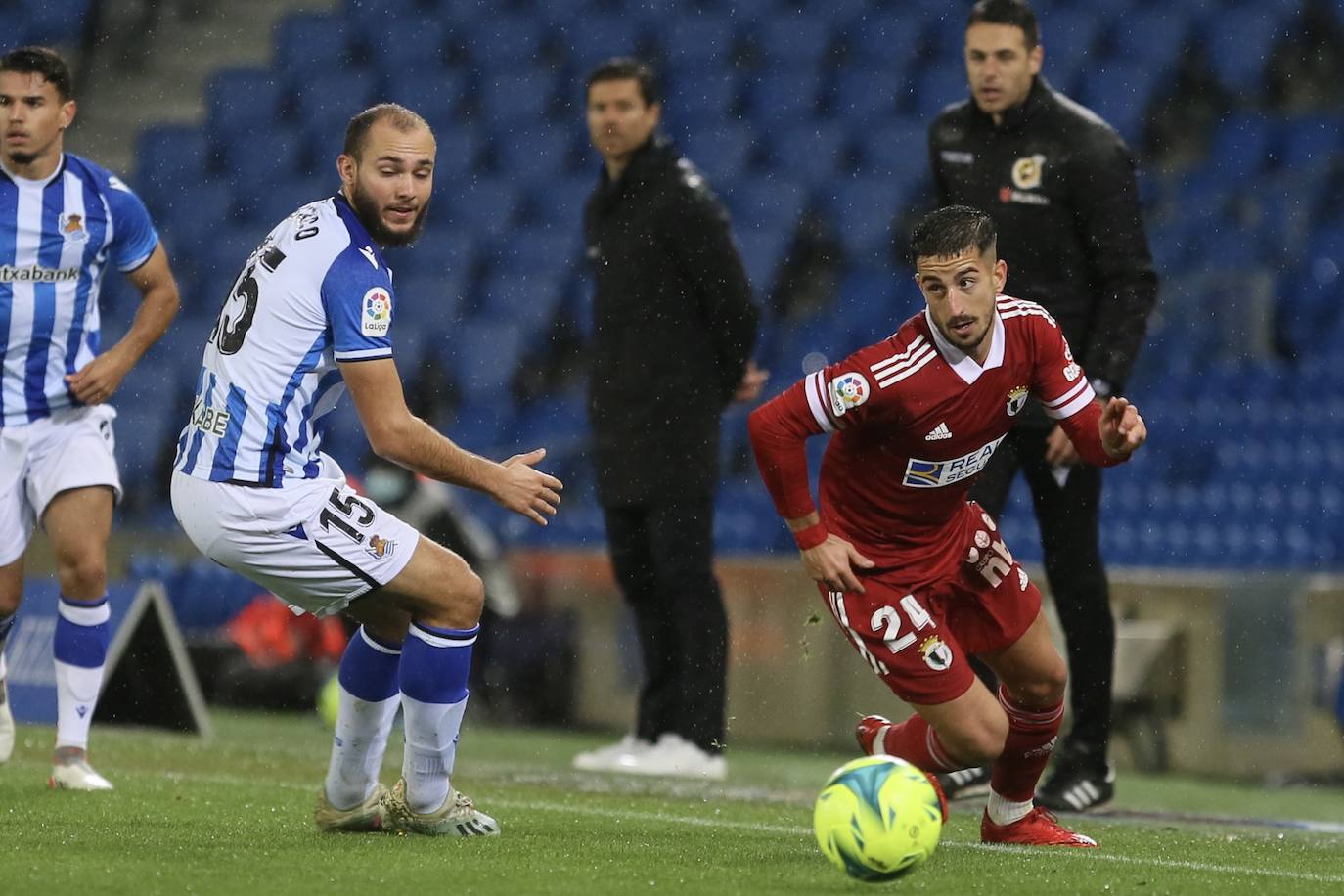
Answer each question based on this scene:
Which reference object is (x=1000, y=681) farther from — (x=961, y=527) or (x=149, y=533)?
(x=149, y=533)

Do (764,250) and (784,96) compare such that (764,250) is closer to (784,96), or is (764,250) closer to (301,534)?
(784,96)

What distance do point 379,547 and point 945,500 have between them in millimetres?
1504

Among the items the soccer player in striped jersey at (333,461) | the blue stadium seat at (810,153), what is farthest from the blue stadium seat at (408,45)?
the soccer player in striped jersey at (333,461)

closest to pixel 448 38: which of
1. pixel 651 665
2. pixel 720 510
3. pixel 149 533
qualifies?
pixel 149 533

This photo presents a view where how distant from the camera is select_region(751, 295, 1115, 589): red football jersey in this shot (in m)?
4.92

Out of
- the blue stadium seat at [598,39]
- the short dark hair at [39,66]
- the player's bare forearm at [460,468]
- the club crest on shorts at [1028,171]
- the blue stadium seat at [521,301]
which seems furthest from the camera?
the blue stadium seat at [598,39]

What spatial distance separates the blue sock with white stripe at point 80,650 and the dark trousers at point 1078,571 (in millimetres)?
2860

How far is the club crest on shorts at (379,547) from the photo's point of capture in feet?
15.4

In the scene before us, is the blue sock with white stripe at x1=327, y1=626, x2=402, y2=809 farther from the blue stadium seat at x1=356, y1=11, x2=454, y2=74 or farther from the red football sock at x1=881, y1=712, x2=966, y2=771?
the blue stadium seat at x1=356, y1=11, x2=454, y2=74

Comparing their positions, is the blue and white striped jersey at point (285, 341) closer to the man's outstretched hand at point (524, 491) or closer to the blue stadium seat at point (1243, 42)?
the man's outstretched hand at point (524, 491)

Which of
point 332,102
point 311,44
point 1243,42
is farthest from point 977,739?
point 311,44

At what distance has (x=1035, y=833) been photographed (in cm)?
511

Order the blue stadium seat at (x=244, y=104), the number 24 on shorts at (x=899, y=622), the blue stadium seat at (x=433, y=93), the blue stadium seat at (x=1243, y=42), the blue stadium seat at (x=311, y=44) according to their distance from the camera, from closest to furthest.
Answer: the number 24 on shorts at (x=899, y=622)
the blue stadium seat at (x=1243, y=42)
the blue stadium seat at (x=433, y=93)
the blue stadium seat at (x=244, y=104)
the blue stadium seat at (x=311, y=44)

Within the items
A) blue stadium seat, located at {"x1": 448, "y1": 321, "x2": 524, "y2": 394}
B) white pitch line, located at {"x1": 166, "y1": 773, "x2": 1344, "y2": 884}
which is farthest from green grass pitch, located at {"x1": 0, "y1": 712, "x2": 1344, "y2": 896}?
blue stadium seat, located at {"x1": 448, "y1": 321, "x2": 524, "y2": 394}
